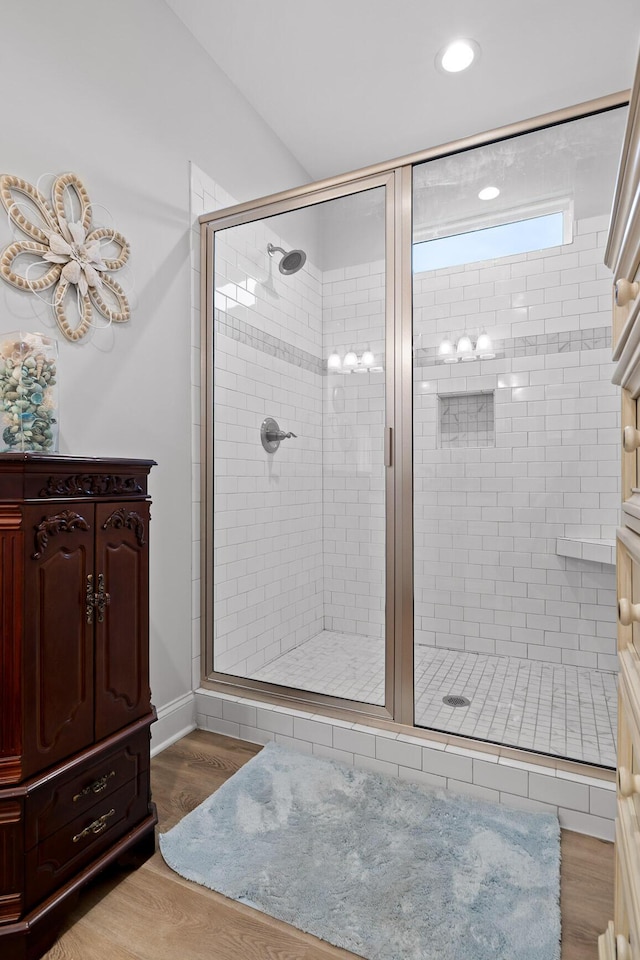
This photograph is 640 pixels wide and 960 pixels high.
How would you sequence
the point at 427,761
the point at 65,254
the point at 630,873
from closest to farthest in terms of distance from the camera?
the point at 630,873 < the point at 65,254 < the point at 427,761

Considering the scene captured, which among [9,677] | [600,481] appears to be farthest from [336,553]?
[9,677]

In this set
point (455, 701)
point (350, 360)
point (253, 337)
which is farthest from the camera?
point (253, 337)

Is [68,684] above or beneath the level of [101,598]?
beneath

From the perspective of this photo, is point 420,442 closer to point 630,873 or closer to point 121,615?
point 121,615

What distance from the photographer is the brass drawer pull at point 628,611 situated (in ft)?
2.16

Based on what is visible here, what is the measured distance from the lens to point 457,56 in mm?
2428

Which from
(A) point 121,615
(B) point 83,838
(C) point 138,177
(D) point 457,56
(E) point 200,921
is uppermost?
(D) point 457,56

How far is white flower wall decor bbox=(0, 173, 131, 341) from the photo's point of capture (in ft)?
5.15

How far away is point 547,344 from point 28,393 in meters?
2.10

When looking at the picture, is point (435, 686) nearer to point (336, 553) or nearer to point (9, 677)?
point (336, 553)

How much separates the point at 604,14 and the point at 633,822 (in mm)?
2911

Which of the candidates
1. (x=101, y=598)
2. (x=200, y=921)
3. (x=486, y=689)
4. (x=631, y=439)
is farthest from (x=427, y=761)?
(x=631, y=439)

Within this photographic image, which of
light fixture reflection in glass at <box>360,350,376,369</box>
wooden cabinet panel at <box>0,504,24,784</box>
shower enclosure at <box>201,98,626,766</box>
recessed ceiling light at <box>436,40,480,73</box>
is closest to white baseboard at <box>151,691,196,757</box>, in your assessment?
shower enclosure at <box>201,98,626,766</box>

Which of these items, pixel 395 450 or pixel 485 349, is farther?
pixel 485 349
